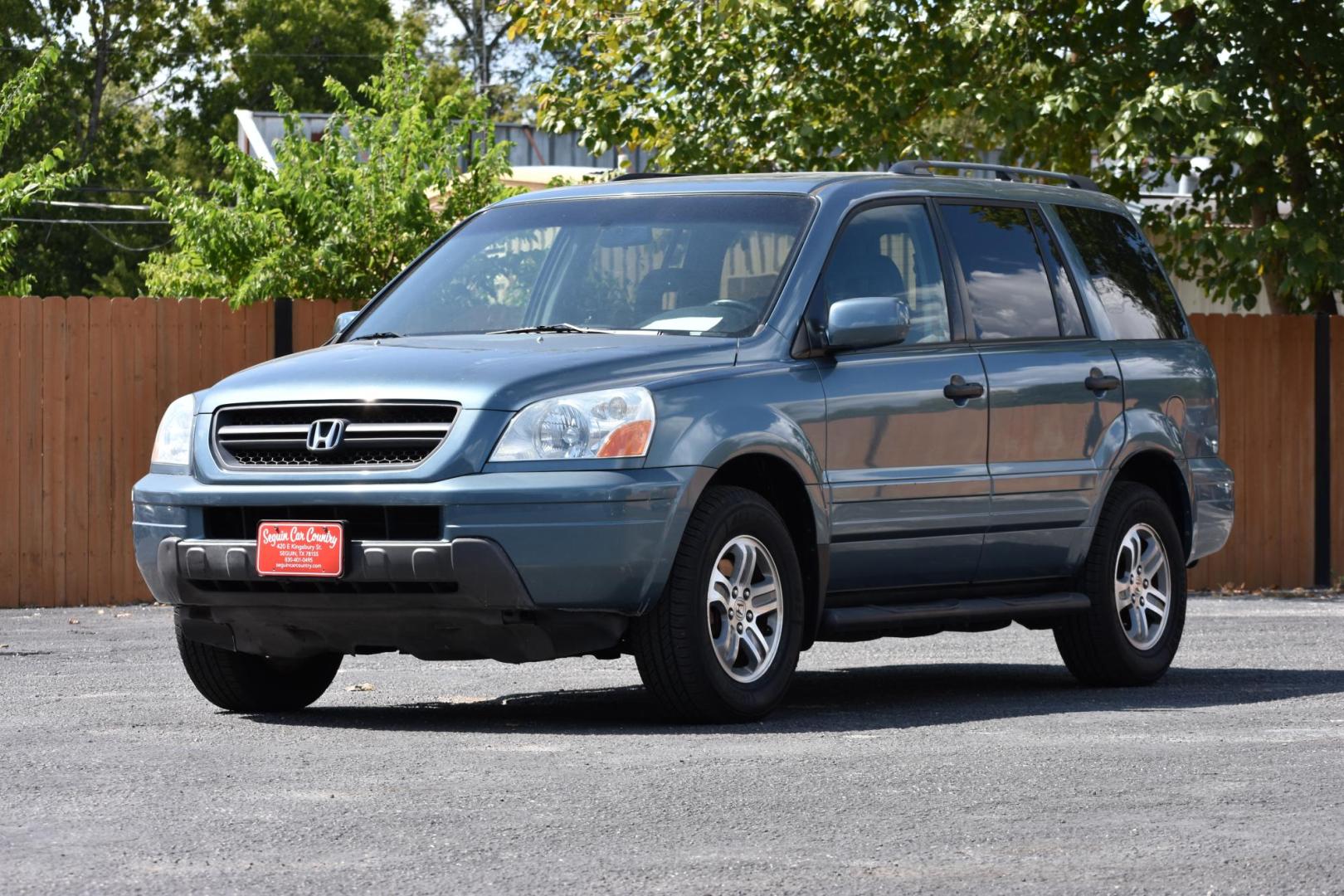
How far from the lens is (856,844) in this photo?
18.1 ft

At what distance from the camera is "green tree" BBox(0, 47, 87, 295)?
669 inches

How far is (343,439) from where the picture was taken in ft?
24.6

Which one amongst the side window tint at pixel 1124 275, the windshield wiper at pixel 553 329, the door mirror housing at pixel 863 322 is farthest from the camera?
the side window tint at pixel 1124 275

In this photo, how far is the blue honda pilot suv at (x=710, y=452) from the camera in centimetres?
738

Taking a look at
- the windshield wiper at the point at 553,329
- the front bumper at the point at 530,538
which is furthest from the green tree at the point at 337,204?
the front bumper at the point at 530,538

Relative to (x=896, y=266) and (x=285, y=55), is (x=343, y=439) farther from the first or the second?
(x=285, y=55)

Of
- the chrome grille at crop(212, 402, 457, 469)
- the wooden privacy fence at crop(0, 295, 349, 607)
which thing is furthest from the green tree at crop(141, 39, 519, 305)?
the chrome grille at crop(212, 402, 457, 469)

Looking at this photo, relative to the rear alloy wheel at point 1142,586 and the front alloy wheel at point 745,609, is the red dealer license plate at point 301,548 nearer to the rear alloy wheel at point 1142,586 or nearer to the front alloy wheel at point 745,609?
the front alloy wheel at point 745,609

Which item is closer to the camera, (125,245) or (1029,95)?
(1029,95)

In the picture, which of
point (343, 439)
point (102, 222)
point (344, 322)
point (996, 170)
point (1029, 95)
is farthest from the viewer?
point (102, 222)

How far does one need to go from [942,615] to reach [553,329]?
70.0 inches

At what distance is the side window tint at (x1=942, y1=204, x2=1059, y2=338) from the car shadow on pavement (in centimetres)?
145

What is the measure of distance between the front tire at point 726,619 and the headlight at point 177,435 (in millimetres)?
1700

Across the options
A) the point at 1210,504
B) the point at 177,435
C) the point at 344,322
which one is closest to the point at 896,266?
the point at 344,322
